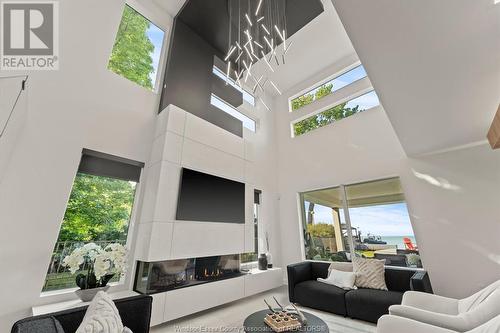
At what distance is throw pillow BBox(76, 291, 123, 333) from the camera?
4.61 feet

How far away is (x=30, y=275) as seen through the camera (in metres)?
2.54

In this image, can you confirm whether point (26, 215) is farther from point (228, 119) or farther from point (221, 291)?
point (228, 119)

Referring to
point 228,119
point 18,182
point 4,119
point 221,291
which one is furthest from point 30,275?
point 228,119

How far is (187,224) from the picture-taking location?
3639 millimetres

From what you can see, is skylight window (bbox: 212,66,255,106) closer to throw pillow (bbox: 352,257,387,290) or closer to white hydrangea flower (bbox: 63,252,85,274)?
white hydrangea flower (bbox: 63,252,85,274)

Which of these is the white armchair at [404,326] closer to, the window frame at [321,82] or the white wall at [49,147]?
the white wall at [49,147]

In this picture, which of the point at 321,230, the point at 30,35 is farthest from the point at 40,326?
the point at 321,230

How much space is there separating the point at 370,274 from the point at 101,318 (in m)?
3.96

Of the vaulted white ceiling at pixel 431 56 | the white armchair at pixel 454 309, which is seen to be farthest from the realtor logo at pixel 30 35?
the white armchair at pixel 454 309

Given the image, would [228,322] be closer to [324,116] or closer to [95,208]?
[95,208]

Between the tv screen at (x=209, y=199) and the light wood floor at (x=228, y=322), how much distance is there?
153 cm

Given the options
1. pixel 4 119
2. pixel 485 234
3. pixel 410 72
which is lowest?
pixel 485 234

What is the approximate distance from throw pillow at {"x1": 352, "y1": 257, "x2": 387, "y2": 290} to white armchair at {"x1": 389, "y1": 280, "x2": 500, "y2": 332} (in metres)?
0.91

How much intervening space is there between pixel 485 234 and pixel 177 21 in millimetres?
7174
